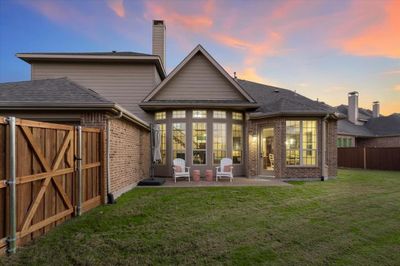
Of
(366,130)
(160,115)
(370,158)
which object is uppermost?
(160,115)

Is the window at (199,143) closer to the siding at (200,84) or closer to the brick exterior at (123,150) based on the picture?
the siding at (200,84)

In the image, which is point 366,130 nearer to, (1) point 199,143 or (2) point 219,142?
(2) point 219,142

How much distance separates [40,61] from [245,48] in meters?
12.6

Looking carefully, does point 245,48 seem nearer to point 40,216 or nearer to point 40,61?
point 40,61

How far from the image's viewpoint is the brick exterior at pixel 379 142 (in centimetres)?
2309

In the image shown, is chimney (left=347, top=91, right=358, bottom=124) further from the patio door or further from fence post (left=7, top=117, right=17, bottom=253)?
fence post (left=7, top=117, right=17, bottom=253)

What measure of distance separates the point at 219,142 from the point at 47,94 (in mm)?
7485

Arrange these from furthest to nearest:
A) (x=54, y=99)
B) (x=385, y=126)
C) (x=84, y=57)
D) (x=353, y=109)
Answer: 1. (x=353, y=109)
2. (x=385, y=126)
3. (x=84, y=57)
4. (x=54, y=99)

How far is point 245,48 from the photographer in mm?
15328

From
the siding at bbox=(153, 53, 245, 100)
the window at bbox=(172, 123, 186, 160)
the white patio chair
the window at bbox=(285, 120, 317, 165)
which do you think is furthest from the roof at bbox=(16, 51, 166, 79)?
the window at bbox=(285, 120, 317, 165)

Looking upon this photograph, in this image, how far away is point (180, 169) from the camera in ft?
33.8

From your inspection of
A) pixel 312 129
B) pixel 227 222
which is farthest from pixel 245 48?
pixel 227 222

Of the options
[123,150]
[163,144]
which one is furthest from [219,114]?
[123,150]

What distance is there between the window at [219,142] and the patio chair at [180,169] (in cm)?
158
